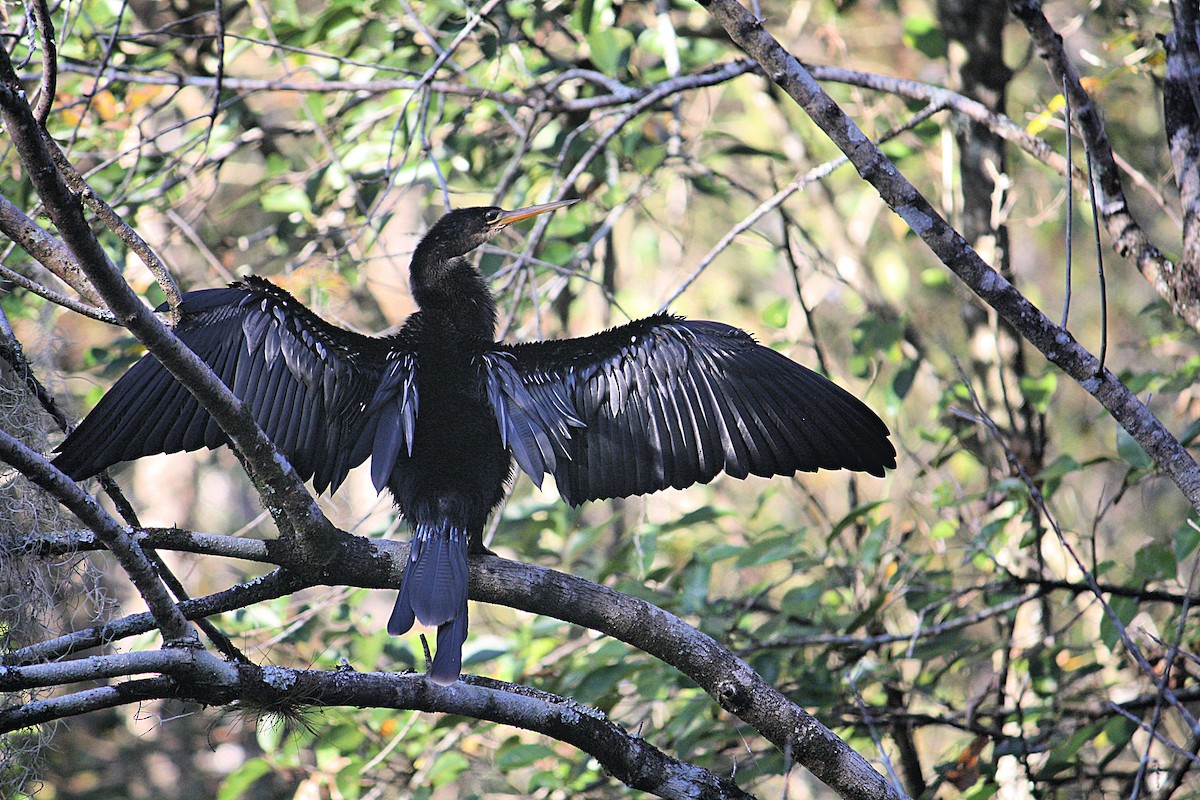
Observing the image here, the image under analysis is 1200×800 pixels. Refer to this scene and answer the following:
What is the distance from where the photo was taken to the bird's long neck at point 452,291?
3.71 metres

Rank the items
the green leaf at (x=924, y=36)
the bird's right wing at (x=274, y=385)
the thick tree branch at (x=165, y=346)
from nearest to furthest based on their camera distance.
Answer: the thick tree branch at (x=165, y=346)
the bird's right wing at (x=274, y=385)
the green leaf at (x=924, y=36)

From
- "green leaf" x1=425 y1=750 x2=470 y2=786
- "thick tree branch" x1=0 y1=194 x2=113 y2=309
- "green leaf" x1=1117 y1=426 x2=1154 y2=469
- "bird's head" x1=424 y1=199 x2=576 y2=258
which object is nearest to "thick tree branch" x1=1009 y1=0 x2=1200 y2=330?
"green leaf" x1=1117 y1=426 x2=1154 y2=469

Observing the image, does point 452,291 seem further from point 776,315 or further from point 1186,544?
point 1186,544

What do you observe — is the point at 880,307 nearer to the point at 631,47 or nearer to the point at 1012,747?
the point at 631,47

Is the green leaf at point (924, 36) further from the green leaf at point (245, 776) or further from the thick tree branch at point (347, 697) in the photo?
the green leaf at point (245, 776)

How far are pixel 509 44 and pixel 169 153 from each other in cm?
157

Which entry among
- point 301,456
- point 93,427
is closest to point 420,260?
point 301,456

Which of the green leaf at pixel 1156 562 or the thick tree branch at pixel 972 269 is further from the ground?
the thick tree branch at pixel 972 269

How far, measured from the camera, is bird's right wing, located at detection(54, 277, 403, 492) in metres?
2.79

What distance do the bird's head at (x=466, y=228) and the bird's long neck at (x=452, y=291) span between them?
29 mm

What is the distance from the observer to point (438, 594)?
8.87ft

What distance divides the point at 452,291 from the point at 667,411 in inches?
38.5

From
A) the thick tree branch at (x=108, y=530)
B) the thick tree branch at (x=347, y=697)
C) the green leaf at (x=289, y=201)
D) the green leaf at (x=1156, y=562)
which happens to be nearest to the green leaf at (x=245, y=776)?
the thick tree branch at (x=347, y=697)

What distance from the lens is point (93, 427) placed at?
2.70 m
